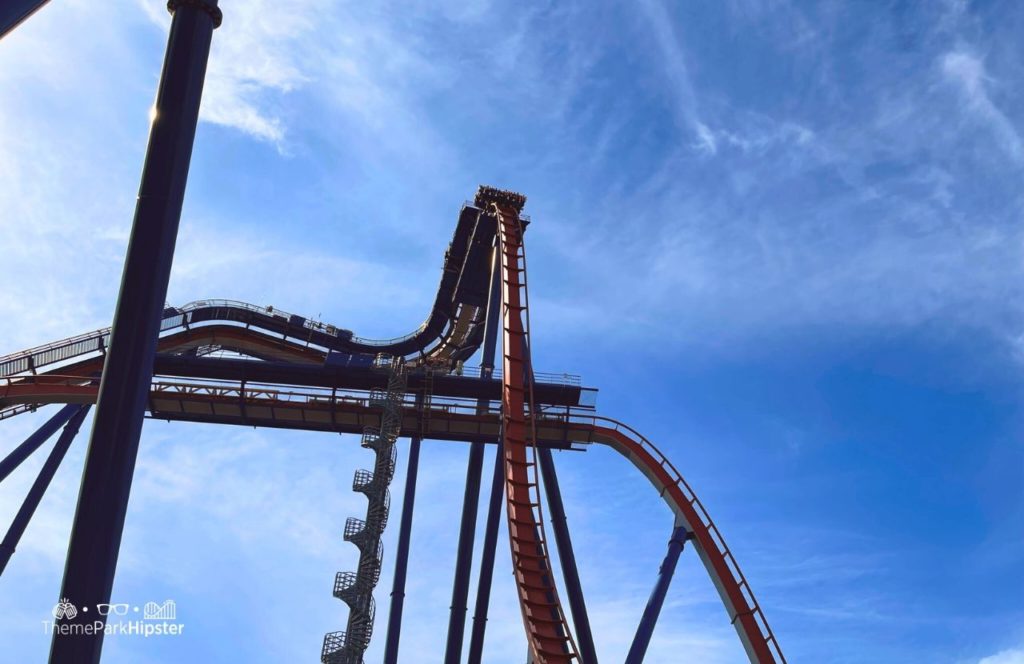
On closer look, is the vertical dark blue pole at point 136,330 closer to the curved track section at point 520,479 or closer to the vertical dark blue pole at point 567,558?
the curved track section at point 520,479

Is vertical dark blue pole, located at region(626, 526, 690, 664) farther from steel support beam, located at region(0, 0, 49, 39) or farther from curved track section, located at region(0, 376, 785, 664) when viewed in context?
steel support beam, located at region(0, 0, 49, 39)

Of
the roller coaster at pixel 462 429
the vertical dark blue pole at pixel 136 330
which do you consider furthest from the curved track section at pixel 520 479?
the vertical dark blue pole at pixel 136 330

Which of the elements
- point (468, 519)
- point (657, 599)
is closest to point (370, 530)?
point (468, 519)

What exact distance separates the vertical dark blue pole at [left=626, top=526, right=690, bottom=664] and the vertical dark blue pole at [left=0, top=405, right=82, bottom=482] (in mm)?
13756

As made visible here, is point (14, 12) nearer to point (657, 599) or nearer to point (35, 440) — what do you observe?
point (657, 599)

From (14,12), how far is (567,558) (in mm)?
15607

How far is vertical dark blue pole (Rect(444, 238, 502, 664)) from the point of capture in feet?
61.2

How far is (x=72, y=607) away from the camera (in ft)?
20.5

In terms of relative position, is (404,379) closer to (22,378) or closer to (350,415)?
(350,415)

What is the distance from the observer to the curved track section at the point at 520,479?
47.1 feet

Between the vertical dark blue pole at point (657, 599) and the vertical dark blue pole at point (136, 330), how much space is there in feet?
38.5

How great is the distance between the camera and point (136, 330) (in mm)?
6988

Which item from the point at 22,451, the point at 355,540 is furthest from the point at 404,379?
the point at 22,451

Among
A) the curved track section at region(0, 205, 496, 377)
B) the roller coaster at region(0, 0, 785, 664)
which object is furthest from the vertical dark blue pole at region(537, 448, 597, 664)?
the curved track section at region(0, 205, 496, 377)
